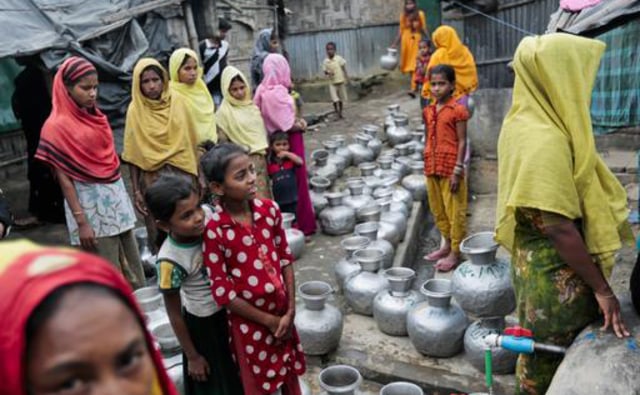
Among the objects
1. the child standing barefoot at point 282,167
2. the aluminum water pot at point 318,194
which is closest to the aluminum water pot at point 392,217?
the aluminum water pot at point 318,194

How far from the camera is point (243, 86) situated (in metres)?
4.88

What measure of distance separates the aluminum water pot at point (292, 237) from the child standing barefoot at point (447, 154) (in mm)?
1325

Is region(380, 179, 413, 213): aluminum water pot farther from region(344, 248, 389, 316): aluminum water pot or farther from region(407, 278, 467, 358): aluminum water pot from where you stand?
region(407, 278, 467, 358): aluminum water pot

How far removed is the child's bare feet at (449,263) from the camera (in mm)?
4914

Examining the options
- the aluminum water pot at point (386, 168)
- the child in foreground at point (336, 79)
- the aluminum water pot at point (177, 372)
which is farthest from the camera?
the child in foreground at point (336, 79)

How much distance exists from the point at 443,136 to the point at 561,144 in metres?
2.59

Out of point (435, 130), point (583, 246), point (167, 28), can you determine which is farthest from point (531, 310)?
point (167, 28)

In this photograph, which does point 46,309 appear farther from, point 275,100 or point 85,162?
point 275,100

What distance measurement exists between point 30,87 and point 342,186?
414 centimetres

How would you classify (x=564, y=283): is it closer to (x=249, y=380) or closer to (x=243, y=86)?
(x=249, y=380)

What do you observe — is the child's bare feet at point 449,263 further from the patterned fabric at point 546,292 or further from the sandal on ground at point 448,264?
→ the patterned fabric at point 546,292

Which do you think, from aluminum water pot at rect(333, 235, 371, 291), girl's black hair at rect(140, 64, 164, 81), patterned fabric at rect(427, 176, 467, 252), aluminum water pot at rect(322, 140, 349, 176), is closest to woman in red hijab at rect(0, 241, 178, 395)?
girl's black hair at rect(140, 64, 164, 81)

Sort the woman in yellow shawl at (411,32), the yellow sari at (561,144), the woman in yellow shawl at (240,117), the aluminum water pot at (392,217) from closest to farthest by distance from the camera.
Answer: the yellow sari at (561,144), the woman in yellow shawl at (240,117), the aluminum water pot at (392,217), the woman in yellow shawl at (411,32)

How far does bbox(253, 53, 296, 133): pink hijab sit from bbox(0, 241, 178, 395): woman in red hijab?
4.45 m
